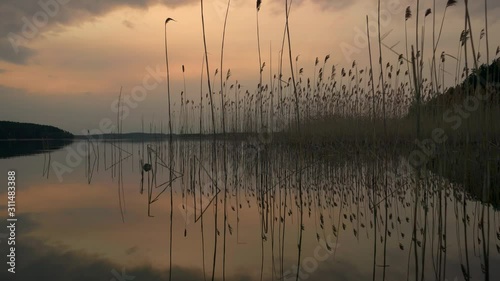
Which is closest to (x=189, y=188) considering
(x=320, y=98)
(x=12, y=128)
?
(x=320, y=98)

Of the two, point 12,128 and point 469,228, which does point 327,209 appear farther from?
point 12,128

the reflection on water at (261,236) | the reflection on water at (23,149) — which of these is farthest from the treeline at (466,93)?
the reflection on water at (23,149)

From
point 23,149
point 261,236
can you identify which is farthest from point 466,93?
point 23,149

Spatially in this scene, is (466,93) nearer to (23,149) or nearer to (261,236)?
(261,236)

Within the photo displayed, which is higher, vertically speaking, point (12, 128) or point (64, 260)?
point (12, 128)

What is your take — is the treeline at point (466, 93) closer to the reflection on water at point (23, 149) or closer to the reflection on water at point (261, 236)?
the reflection on water at point (261, 236)

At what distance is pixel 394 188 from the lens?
4.35 metres

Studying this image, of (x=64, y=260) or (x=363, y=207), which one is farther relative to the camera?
(x=363, y=207)

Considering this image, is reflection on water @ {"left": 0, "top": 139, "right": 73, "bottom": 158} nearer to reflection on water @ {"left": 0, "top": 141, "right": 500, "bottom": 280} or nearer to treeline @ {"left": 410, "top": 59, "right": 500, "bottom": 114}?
reflection on water @ {"left": 0, "top": 141, "right": 500, "bottom": 280}

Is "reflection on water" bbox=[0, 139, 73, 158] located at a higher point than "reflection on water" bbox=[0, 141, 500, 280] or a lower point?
higher

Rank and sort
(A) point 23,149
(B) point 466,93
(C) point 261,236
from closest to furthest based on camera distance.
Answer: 1. (C) point 261,236
2. (B) point 466,93
3. (A) point 23,149

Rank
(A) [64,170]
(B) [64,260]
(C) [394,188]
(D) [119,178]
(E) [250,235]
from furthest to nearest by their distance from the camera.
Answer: (A) [64,170] < (D) [119,178] < (C) [394,188] < (E) [250,235] < (B) [64,260]

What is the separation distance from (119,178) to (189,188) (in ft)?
6.72

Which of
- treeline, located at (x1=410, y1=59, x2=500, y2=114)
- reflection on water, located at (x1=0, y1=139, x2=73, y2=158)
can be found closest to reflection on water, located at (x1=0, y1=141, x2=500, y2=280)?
treeline, located at (x1=410, y1=59, x2=500, y2=114)
